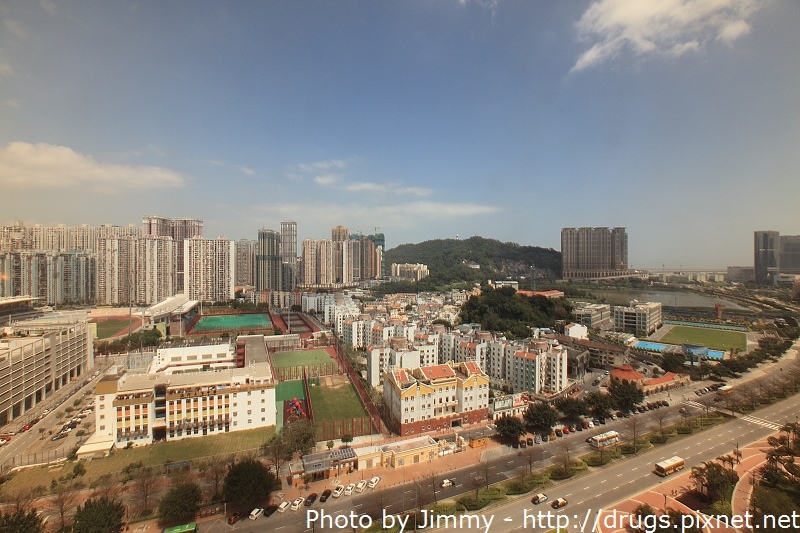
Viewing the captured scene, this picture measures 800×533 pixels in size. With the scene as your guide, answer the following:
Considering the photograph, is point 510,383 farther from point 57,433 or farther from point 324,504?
point 57,433

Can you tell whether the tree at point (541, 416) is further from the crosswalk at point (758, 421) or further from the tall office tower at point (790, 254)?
the tall office tower at point (790, 254)

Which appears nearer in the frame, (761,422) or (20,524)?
(20,524)

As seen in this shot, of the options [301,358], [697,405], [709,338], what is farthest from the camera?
[709,338]

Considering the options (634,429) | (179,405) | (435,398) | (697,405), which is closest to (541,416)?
(634,429)

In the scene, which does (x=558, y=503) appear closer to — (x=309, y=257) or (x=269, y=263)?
(x=269, y=263)

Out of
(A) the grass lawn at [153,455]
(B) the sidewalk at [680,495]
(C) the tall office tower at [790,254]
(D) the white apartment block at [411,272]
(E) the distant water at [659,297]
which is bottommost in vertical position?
(B) the sidewalk at [680,495]

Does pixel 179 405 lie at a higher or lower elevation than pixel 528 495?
higher

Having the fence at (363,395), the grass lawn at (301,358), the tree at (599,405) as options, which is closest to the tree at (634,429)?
the tree at (599,405)
